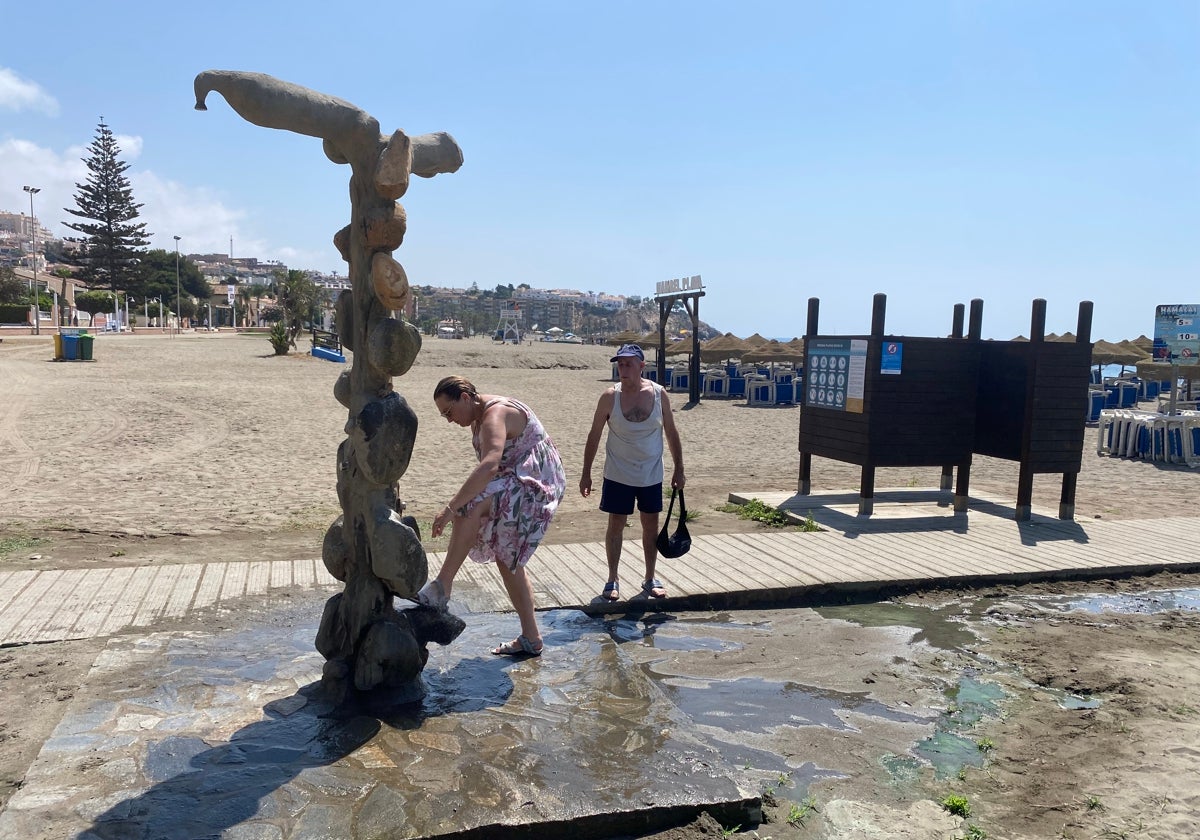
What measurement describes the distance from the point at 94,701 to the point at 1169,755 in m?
4.83

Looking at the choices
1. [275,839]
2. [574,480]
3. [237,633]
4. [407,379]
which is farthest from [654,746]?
[407,379]

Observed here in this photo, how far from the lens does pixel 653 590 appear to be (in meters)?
5.95

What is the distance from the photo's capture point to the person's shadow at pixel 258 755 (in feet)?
9.99

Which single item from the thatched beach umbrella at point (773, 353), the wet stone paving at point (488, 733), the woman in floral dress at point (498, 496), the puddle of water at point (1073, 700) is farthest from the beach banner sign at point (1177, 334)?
the woman in floral dress at point (498, 496)

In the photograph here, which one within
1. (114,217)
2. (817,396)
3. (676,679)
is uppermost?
(114,217)

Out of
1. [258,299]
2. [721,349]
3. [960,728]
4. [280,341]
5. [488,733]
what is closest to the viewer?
[488,733]

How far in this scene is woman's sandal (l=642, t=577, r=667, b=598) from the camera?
19.4 ft

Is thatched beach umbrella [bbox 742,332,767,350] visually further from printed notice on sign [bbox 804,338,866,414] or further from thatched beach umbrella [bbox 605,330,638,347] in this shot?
printed notice on sign [bbox 804,338,866,414]

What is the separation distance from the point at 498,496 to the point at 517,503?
106mm

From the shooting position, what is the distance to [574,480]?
1133cm

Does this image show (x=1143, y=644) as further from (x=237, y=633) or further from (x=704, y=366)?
(x=704, y=366)

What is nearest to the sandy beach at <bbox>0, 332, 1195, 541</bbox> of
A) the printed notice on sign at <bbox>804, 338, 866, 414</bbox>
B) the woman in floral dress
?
the printed notice on sign at <bbox>804, 338, 866, 414</bbox>

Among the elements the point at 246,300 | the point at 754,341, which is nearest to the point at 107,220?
the point at 246,300

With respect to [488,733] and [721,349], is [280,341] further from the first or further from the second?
[488,733]
